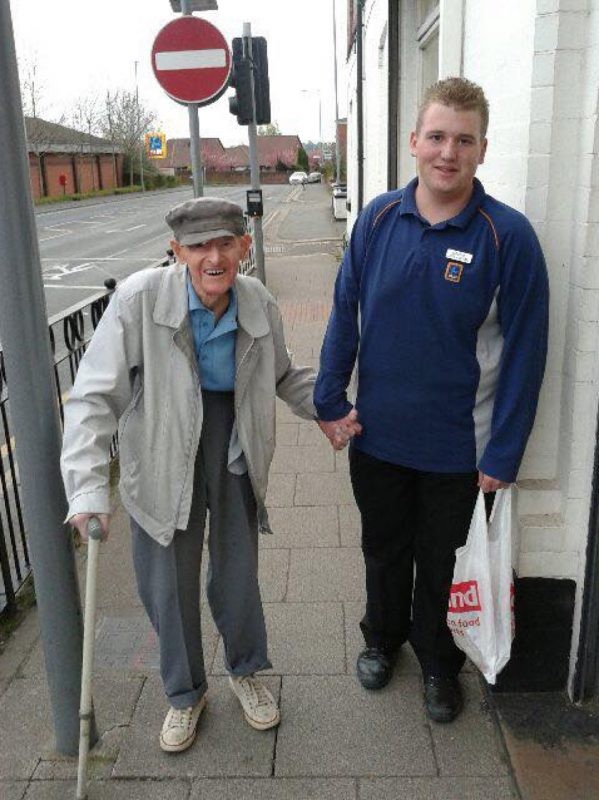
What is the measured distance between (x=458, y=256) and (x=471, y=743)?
5.27ft

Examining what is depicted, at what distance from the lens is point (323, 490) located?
4527mm

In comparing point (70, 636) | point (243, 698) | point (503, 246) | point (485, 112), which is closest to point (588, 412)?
point (503, 246)

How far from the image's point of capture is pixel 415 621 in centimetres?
273

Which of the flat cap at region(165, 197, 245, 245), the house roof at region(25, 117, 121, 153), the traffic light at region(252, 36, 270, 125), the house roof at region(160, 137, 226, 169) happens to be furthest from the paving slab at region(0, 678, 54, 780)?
the house roof at region(160, 137, 226, 169)

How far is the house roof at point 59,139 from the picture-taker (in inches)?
2029

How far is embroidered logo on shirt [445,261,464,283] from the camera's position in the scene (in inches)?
84.4

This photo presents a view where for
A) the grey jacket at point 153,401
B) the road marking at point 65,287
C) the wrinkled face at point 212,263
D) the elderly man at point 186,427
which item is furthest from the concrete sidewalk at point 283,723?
the road marking at point 65,287

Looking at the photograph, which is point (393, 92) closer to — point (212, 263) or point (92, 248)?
point (212, 263)

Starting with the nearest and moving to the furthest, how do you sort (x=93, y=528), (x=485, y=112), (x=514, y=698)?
1. (x=93, y=528)
2. (x=485, y=112)
3. (x=514, y=698)

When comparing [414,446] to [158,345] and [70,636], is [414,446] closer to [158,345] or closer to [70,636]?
[158,345]

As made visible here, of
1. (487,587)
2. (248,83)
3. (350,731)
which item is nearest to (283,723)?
(350,731)

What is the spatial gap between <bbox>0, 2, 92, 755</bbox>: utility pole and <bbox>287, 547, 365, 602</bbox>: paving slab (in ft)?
3.87

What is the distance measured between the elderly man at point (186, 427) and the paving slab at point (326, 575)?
Result: 0.84m

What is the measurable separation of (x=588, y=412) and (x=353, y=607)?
1438 millimetres
